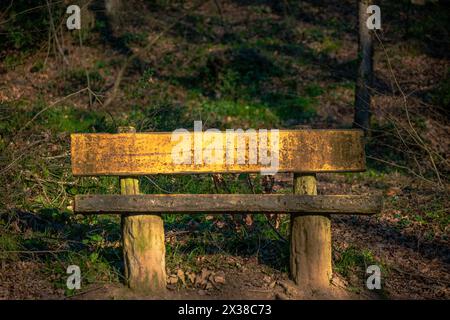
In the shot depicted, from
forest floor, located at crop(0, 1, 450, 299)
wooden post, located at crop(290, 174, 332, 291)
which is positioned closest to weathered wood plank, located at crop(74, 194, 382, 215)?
wooden post, located at crop(290, 174, 332, 291)

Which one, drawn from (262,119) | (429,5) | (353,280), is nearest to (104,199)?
(353,280)

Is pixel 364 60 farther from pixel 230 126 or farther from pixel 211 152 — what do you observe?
pixel 211 152

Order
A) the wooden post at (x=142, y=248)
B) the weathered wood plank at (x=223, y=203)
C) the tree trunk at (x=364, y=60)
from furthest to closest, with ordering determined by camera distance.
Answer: the tree trunk at (x=364, y=60), the wooden post at (x=142, y=248), the weathered wood plank at (x=223, y=203)

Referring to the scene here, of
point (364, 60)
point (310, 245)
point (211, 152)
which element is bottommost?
point (310, 245)

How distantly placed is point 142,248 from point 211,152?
84cm

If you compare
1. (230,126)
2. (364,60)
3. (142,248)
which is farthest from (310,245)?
(230,126)

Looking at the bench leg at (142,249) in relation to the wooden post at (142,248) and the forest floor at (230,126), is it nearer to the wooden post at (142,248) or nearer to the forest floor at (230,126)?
the wooden post at (142,248)

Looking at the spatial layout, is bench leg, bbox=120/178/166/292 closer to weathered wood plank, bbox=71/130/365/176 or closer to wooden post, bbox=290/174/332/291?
weathered wood plank, bbox=71/130/365/176

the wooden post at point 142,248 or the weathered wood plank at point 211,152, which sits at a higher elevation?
the weathered wood plank at point 211,152

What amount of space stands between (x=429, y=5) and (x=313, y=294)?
41.3ft

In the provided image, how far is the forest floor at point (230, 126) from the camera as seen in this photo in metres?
5.16

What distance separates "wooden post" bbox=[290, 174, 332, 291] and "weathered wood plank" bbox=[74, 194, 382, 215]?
128 mm

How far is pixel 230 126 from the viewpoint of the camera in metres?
10.8

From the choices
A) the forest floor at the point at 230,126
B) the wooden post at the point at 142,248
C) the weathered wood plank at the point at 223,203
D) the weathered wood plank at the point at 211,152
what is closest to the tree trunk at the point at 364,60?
the forest floor at the point at 230,126
